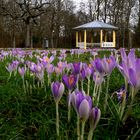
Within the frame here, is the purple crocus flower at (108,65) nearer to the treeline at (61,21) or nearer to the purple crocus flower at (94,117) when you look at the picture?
the purple crocus flower at (94,117)

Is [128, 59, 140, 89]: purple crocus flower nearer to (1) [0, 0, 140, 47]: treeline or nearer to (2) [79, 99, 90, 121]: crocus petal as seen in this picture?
(2) [79, 99, 90, 121]: crocus petal

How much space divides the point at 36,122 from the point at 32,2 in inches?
1380

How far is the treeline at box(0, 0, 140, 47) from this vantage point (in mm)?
38094

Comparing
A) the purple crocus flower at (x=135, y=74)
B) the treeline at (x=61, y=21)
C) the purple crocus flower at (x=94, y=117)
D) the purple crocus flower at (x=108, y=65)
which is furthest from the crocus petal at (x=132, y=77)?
the treeline at (x=61, y=21)

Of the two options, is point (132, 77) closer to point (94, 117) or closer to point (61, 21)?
point (94, 117)

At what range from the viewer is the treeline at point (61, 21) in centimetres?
3809

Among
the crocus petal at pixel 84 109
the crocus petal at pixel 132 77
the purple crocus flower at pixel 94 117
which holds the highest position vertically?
the crocus petal at pixel 132 77

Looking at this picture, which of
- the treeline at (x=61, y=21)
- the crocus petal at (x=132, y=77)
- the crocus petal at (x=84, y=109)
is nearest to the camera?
the crocus petal at (x=84, y=109)

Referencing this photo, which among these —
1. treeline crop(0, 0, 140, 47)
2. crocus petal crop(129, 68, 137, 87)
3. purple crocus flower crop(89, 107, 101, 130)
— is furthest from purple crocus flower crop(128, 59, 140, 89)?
treeline crop(0, 0, 140, 47)

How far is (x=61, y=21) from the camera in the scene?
42.8 m

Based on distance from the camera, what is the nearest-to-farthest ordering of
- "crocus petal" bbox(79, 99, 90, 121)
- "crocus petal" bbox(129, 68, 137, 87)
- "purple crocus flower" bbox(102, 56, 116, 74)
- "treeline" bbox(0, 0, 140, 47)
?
"crocus petal" bbox(79, 99, 90, 121) < "crocus petal" bbox(129, 68, 137, 87) < "purple crocus flower" bbox(102, 56, 116, 74) < "treeline" bbox(0, 0, 140, 47)

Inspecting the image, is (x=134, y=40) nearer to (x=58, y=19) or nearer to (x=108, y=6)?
(x=108, y=6)

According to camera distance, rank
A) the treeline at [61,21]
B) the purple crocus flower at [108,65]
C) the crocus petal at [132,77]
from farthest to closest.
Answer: the treeline at [61,21]
the purple crocus flower at [108,65]
the crocus petal at [132,77]

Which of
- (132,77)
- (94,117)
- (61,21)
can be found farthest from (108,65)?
(61,21)
